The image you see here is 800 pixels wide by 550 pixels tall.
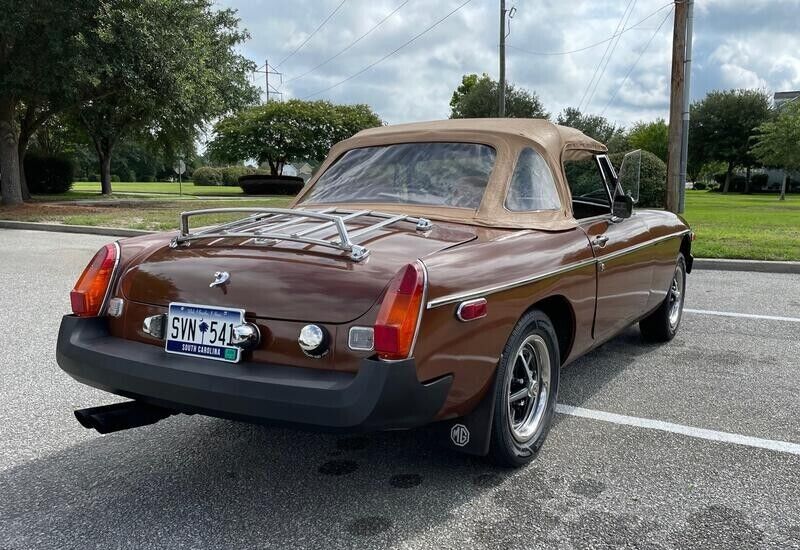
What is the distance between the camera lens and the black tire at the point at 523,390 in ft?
9.18

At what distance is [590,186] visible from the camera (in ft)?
14.0

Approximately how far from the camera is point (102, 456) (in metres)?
3.17

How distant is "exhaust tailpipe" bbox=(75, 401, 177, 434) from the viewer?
108 inches

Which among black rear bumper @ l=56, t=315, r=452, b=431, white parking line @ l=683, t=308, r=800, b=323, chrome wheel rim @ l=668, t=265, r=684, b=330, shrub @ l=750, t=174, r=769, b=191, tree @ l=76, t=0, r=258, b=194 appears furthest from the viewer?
shrub @ l=750, t=174, r=769, b=191

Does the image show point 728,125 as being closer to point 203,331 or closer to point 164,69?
point 164,69

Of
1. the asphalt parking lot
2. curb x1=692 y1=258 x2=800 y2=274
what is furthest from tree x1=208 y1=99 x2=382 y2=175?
the asphalt parking lot

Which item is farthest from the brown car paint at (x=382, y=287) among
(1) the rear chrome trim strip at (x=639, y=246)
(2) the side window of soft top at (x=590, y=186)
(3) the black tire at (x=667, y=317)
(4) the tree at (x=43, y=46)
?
(4) the tree at (x=43, y=46)

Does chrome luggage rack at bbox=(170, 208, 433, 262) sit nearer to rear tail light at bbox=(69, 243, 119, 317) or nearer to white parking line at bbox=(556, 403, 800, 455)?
rear tail light at bbox=(69, 243, 119, 317)

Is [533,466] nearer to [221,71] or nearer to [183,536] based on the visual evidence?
Result: [183,536]

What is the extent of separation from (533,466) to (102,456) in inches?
81.4

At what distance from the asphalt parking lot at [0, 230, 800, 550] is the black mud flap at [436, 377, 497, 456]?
225 mm

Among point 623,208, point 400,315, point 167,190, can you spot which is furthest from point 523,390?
point 167,190

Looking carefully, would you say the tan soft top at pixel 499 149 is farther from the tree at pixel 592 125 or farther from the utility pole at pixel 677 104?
the tree at pixel 592 125

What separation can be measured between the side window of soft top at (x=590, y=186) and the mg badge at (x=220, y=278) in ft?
7.36
